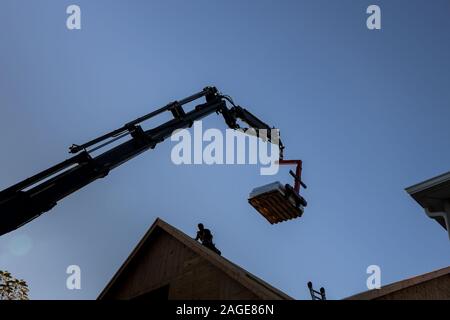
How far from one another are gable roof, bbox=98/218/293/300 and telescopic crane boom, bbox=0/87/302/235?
2.54m

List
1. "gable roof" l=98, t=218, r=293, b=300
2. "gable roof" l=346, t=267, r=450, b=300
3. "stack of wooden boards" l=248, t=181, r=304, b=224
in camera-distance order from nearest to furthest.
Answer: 1. "gable roof" l=346, t=267, r=450, b=300
2. "gable roof" l=98, t=218, r=293, b=300
3. "stack of wooden boards" l=248, t=181, r=304, b=224

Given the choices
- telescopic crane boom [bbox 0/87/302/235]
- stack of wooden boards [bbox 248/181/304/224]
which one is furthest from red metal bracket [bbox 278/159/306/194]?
telescopic crane boom [bbox 0/87/302/235]

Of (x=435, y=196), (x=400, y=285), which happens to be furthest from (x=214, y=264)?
(x=435, y=196)

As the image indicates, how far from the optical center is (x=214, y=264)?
37.1ft

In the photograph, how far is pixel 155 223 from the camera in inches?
587

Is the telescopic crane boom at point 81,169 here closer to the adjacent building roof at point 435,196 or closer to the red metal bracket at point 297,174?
the red metal bracket at point 297,174

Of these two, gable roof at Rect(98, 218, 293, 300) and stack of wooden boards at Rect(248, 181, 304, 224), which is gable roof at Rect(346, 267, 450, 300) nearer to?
gable roof at Rect(98, 218, 293, 300)

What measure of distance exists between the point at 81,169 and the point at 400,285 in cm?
822

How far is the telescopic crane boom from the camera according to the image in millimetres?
10680

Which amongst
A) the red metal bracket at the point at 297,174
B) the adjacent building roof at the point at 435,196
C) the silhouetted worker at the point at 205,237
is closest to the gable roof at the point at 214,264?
the silhouetted worker at the point at 205,237

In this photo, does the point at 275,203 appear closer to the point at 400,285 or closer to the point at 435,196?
the point at 400,285
